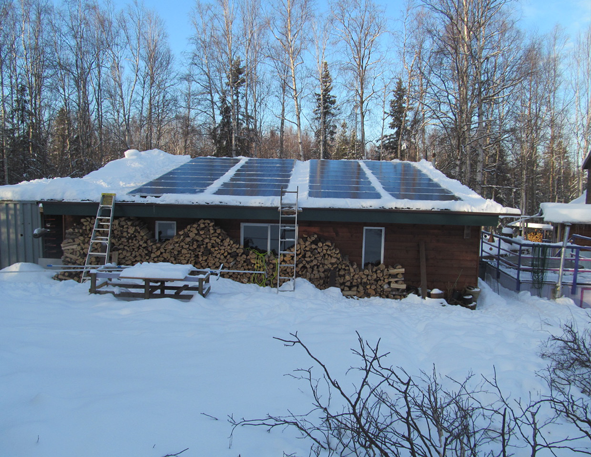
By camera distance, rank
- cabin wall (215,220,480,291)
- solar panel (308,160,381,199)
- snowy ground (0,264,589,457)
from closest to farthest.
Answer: snowy ground (0,264,589,457)
cabin wall (215,220,480,291)
solar panel (308,160,381,199)

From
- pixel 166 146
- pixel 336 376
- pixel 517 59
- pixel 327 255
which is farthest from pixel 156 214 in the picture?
pixel 166 146

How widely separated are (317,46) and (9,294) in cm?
2079

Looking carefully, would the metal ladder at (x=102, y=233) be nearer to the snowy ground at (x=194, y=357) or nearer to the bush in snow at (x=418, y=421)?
the snowy ground at (x=194, y=357)

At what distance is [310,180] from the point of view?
9969mm

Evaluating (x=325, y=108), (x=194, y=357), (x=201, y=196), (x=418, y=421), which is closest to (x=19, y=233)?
(x=201, y=196)

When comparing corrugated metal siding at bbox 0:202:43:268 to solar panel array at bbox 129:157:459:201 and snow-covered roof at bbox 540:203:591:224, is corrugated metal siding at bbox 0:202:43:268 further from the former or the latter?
snow-covered roof at bbox 540:203:591:224

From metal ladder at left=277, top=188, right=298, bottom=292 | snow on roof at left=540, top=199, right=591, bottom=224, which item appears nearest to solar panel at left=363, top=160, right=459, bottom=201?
metal ladder at left=277, top=188, right=298, bottom=292

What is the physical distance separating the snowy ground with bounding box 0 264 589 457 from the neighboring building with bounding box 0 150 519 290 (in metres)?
1.56

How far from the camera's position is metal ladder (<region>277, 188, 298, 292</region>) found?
7.80 meters

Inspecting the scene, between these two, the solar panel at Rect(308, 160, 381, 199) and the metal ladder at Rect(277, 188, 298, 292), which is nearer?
the metal ladder at Rect(277, 188, 298, 292)

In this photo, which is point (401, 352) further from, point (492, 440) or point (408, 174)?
point (408, 174)

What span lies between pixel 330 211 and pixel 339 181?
227 cm

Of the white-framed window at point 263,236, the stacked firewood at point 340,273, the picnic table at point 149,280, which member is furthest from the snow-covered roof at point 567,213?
the picnic table at point 149,280

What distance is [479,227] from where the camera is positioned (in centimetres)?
839
